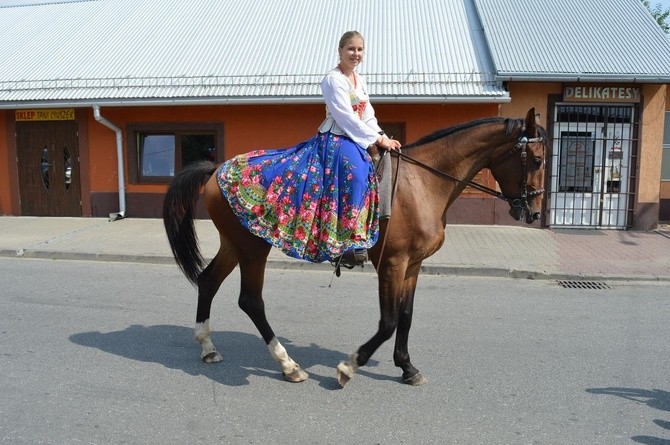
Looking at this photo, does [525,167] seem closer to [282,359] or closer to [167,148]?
[282,359]

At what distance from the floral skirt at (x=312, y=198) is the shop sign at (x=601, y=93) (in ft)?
28.3

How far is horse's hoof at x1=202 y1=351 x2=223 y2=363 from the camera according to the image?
4562 millimetres

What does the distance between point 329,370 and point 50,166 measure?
36.0 ft

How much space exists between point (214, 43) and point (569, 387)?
12044 mm

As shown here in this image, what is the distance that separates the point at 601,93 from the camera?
11133 mm

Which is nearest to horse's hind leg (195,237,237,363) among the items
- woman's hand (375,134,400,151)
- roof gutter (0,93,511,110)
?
woman's hand (375,134,400,151)

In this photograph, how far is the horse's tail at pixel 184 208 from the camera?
15.1ft

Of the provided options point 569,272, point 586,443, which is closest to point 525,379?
point 586,443

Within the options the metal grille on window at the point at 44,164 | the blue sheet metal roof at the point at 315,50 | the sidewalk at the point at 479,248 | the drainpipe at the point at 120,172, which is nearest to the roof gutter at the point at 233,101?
the blue sheet metal roof at the point at 315,50

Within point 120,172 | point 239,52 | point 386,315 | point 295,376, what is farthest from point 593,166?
point 120,172

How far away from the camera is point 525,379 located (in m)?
4.24

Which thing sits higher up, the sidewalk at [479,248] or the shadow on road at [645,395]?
the sidewalk at [479,248]

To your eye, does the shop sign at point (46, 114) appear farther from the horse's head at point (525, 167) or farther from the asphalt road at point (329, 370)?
the horse's head at point (525, 167)

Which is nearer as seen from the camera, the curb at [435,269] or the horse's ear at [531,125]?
the horse's ear at [531,125]
